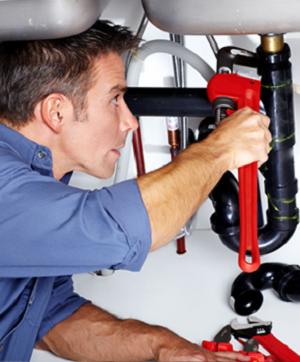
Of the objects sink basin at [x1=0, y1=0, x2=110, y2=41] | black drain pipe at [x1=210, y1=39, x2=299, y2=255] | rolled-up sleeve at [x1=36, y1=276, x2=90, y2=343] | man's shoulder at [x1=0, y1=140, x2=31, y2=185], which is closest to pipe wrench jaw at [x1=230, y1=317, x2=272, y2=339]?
black drain pipe at [x1=210, y1=39, x2=299, y2=255]

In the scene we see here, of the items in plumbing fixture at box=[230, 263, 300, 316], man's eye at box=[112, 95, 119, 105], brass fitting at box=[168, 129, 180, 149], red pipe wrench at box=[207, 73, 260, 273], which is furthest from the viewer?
brass fitting at box=[168, 129, 180, 149]

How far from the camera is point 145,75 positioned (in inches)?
48.8

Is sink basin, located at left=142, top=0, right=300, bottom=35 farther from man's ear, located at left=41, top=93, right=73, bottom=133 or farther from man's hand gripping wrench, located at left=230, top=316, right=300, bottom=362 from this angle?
man's hand gripping wrench, located at left=230, top=316, right=300, bottom=362

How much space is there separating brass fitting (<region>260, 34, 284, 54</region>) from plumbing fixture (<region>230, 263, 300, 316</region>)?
0.49 m

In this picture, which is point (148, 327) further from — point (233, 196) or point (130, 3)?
point (130, 3)

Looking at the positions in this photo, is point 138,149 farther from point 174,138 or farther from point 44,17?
point 44,17

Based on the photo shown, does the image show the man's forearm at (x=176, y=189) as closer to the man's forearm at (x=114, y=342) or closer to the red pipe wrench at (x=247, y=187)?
the red pipe wrench at (x=247, y=187)

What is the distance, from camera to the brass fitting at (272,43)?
2.58 feet

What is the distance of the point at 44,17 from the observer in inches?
25.0

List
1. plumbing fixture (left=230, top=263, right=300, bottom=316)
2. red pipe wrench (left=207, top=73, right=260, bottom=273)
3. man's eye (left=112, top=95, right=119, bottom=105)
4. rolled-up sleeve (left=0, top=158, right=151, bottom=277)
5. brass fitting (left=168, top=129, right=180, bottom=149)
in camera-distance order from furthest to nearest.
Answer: brass fitting (left=168, top=129, right=180, bottom=149)
plumbing fixture (left=230, top=263, right=300, bottom=316)
man's eye (left=112, top=95, right=119, bottom=105)
red pipe wrench (left=207, top=73, right=260, bottom=273)
rolled-up sleeve (left=0, top=158, right=151, bottom=277)

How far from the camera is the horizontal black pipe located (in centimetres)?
93

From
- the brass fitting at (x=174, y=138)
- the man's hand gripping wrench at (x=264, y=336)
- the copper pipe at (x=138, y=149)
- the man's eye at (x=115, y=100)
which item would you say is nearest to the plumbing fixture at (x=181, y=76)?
the brass fitting at (x=174, y=138)

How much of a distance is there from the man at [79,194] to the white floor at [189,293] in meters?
0.10

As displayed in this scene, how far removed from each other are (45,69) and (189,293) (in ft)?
2.00
